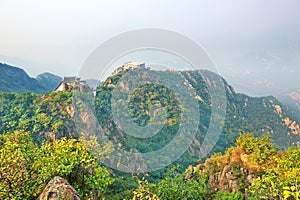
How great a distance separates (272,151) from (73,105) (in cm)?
2675

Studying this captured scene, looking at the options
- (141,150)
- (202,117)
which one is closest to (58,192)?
(141,150)

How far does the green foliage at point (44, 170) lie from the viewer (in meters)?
5.70

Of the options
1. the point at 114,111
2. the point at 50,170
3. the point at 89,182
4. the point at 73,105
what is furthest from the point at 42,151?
the point at 114,111

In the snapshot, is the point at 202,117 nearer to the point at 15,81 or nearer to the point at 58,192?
the point at 15,81

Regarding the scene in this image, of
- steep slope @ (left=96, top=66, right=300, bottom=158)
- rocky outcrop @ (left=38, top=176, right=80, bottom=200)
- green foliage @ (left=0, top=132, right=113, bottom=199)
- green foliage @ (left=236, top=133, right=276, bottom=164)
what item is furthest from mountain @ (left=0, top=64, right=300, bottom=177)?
rocky outcrop @ (left=38, top=176, right=80, bottom=200)

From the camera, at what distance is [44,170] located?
6035 millimetres

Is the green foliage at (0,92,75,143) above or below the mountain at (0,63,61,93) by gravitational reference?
below

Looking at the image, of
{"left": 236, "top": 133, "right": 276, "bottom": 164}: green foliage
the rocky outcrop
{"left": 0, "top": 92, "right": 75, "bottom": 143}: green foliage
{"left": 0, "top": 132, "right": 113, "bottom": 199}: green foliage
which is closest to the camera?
the rocky outcrop

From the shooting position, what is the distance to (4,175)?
5.59 meters

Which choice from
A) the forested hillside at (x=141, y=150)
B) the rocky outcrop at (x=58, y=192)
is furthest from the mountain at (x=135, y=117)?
the rocky outcrop at (x=58, y=192)

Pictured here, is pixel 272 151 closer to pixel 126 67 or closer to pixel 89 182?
pixel 89 182

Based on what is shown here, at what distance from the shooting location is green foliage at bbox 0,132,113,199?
5.70 m

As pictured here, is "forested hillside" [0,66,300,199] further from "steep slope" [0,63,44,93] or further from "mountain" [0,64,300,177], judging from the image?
"steep slope" [0,63,44,93]

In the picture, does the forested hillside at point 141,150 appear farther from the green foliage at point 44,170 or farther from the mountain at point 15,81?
the mountain at point 15,81
